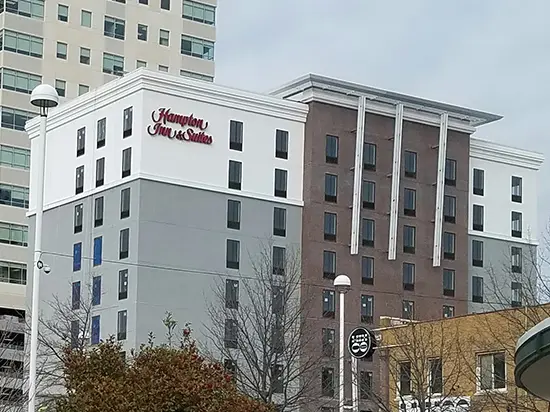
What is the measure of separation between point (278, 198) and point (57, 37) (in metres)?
25.1

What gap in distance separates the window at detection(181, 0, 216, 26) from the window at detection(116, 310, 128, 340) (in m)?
34.2

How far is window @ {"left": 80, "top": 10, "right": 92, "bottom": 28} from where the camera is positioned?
9756 cm

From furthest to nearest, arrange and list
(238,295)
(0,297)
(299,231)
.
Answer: (0,297) < (299,231) < (238,295)

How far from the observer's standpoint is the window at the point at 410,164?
86.0 metres

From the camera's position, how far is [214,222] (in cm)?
7875

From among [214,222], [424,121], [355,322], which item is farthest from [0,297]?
[424,121]

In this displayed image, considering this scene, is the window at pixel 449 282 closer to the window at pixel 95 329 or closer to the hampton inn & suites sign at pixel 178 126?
the hampton inn & suites sign at pixel 178 126

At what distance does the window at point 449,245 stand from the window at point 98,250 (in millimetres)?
23415

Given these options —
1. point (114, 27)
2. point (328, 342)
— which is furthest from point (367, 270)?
point (114, 27)

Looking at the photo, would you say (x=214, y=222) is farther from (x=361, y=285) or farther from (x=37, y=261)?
(x=37, y=261)

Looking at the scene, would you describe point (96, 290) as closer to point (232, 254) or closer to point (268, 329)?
point (232, 254)

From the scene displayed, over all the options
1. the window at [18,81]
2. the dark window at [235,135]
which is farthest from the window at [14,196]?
the dark window at [235,135]

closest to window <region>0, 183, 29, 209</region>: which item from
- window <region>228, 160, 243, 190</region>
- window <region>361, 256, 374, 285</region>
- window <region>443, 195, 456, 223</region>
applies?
window <region>228, 160, 243, 190</region>

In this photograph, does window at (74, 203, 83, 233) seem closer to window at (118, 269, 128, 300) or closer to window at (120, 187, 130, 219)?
window at (120, 187, 130, 219)
